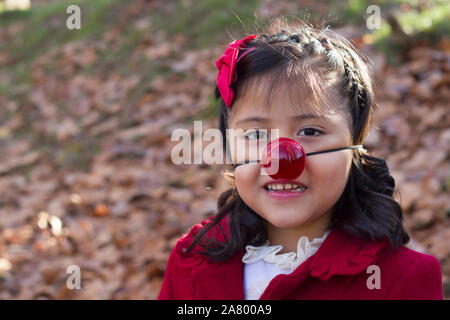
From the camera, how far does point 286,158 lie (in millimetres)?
1333

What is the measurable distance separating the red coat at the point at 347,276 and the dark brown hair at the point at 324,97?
0.15ft

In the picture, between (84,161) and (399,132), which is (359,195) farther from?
(84,161)

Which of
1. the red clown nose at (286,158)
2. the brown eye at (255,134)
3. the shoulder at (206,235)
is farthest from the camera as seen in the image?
the shoulder at (206,235)

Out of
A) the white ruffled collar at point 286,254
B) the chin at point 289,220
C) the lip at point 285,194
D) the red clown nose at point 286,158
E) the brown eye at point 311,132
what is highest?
the brown eye at point 311,132

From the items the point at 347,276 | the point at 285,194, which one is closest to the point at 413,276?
the point at 347,276

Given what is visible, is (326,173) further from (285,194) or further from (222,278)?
(222,278)

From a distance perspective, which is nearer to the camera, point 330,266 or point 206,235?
point 330,266

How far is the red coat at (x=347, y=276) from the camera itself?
1.39m

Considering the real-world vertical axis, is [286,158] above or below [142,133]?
below

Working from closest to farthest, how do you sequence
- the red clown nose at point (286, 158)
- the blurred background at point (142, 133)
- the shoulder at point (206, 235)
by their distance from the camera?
the red clown nose at point (286, 158) < the shoulder at point (206, 235) < the blurred background at point (142, 133)

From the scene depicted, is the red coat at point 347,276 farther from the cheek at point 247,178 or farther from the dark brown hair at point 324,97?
the cheek at point 247,178

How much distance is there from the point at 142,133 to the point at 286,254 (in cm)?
279

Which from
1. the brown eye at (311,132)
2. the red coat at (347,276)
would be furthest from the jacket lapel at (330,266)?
the brown eye at (311,132)
